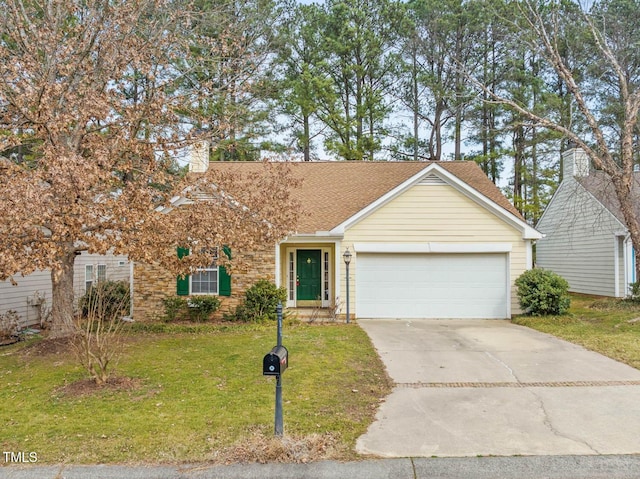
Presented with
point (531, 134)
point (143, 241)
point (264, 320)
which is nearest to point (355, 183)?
point (264, 320)

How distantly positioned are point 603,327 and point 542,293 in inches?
62.4

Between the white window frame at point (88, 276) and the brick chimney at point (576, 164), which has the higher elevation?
the brick chimney at point (576, 164)

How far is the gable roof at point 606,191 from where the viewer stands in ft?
49.9

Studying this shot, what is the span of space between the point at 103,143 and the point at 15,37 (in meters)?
2.48

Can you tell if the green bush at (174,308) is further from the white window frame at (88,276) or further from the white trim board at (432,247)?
the white trim board at (432,247)

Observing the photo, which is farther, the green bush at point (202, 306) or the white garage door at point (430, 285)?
the white garage door at point (430, 285)

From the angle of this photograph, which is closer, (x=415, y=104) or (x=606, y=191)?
(x=606, y=191)

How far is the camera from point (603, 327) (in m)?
10.6

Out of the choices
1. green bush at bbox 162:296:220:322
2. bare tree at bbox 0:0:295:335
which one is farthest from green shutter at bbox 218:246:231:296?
bare tree at bbox 0:0:295:335

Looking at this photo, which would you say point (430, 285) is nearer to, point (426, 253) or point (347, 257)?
point (426, 253)

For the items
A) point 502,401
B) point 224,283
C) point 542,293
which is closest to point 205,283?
point 224,283

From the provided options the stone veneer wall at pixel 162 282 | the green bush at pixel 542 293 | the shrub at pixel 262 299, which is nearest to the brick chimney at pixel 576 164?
the green bush at pixel 542 293

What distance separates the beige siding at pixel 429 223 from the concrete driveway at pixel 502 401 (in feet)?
12.3

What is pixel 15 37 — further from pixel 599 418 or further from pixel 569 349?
pixel 569 349
